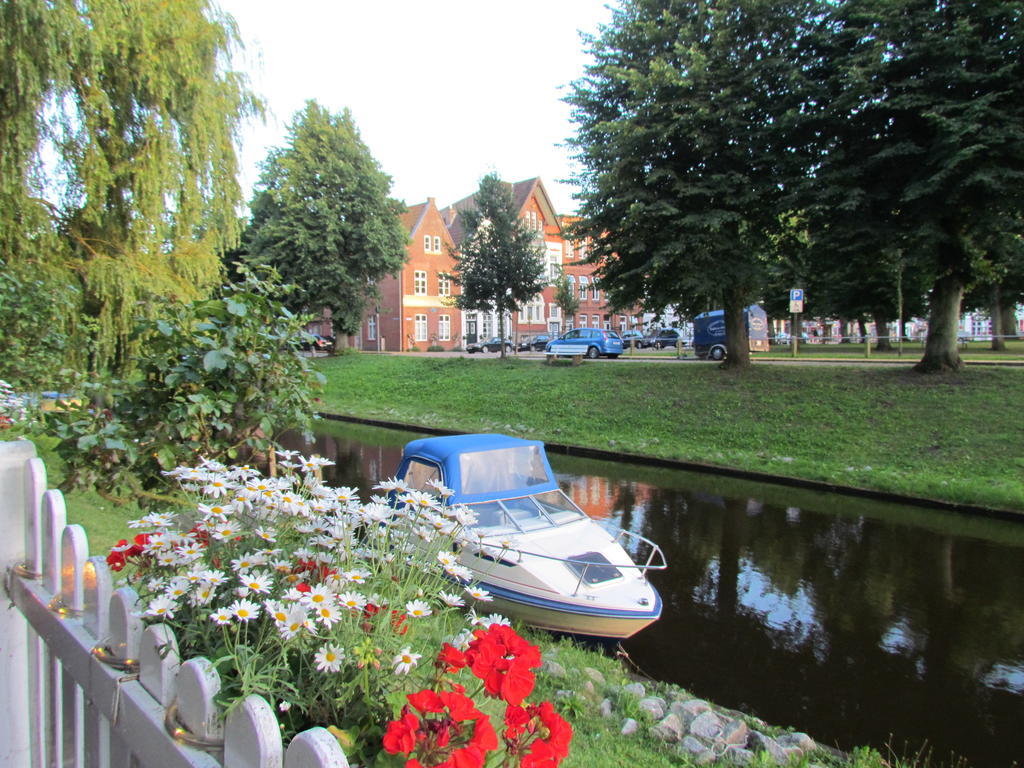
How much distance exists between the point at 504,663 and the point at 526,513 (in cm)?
650

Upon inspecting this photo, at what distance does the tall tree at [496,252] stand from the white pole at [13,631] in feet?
99.1

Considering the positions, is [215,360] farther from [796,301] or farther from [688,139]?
[796,301]

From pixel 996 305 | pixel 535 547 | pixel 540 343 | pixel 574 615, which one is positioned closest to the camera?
pixel 574 615

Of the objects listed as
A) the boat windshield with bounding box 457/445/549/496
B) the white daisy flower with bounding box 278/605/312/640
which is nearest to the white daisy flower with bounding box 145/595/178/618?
the white daisy flower with bounding box 278/605/312/640

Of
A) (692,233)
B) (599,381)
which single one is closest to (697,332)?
(599,381)

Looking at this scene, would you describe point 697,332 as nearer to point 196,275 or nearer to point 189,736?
point 196,275

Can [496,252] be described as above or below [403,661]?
above

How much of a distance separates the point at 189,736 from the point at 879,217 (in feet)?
67.3

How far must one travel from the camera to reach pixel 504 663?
1703mm

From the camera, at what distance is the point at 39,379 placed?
25.3 feet

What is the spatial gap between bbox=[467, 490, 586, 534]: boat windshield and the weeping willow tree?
4872 millimetres

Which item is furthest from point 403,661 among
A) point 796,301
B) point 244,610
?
point 796,301

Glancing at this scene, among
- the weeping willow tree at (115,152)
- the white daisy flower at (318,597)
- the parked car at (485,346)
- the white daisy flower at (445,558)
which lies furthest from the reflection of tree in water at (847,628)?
the parked car at (485,346)

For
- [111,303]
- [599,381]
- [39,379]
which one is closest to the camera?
[39,379]
